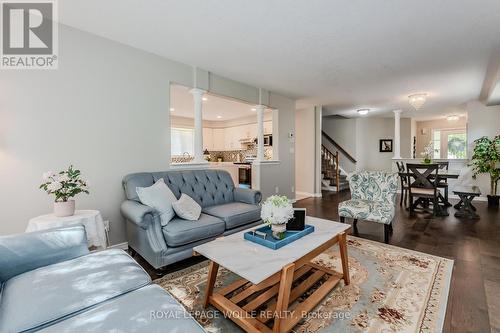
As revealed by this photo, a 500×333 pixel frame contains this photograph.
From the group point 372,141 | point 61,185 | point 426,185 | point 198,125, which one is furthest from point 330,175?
point 61,185

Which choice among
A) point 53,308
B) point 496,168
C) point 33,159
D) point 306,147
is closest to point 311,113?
point 306,147

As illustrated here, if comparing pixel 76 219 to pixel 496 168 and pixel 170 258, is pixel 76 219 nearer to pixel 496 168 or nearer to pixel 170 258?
pixel 170 258

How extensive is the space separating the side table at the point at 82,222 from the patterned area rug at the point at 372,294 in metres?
0.73

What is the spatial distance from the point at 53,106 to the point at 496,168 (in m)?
8.54

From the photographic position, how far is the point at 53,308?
104 centimetres

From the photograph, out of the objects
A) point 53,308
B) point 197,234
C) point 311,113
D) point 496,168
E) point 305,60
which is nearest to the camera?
point 53,308

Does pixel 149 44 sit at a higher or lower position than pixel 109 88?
higher

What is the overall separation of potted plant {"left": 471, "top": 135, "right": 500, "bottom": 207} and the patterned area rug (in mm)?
4506

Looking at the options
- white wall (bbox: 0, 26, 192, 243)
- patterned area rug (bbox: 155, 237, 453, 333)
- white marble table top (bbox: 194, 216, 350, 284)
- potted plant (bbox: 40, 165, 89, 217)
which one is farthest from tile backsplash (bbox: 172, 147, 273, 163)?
white marble table top (bbox: 194, 216, 350, 284)

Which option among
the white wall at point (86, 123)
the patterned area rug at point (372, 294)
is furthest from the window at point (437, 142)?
the white wall at point (86, 123)

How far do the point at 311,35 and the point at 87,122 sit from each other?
2.77m

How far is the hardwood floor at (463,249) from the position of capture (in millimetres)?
1679

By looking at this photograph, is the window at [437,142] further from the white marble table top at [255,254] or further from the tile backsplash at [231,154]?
the white marble table top at [255,254]

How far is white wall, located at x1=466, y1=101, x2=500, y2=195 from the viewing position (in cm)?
590
